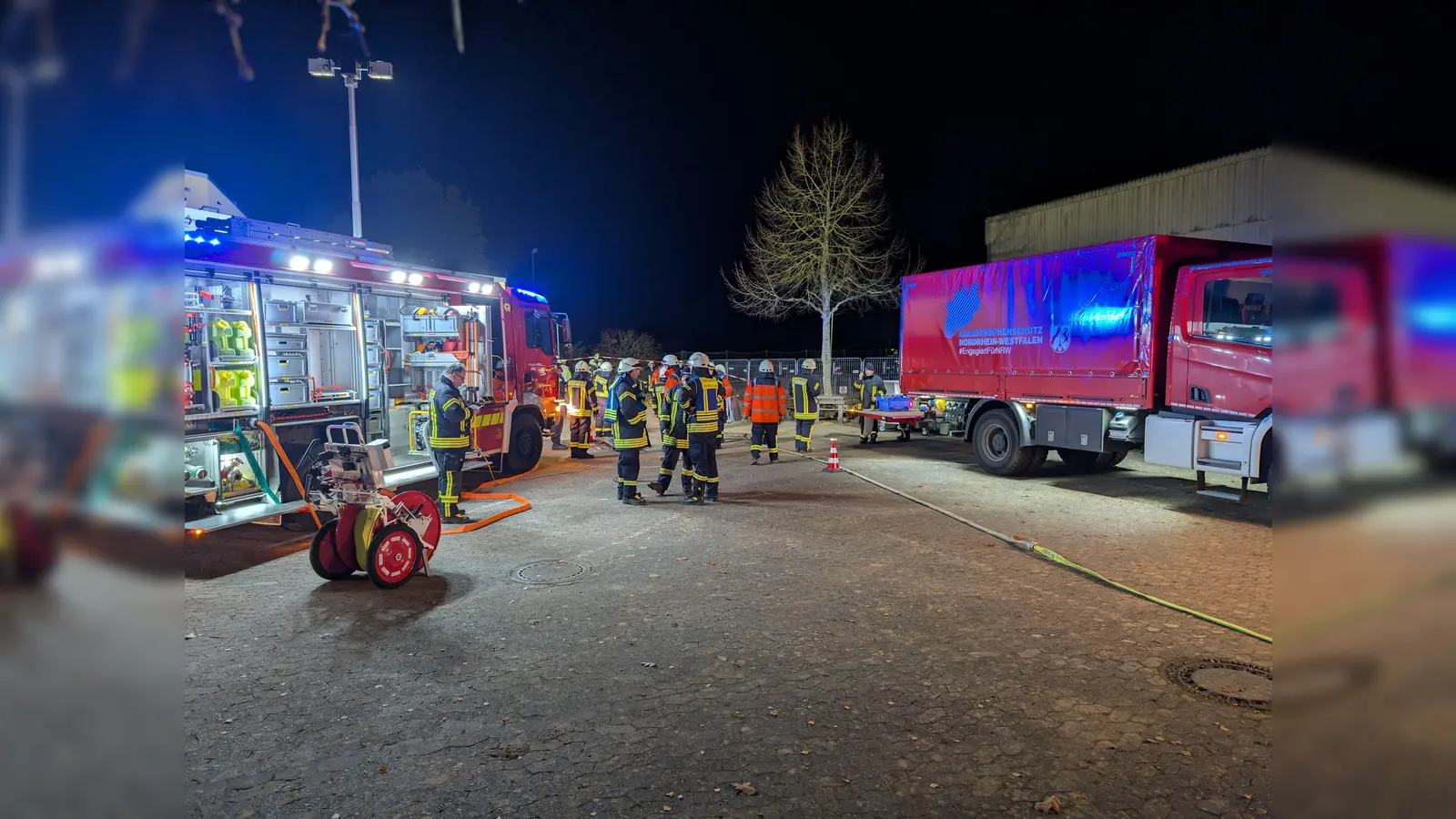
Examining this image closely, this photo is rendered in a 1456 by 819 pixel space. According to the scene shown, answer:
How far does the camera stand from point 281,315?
8.05 metres

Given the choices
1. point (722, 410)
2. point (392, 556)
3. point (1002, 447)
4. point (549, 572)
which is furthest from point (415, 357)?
point (1002, 447)

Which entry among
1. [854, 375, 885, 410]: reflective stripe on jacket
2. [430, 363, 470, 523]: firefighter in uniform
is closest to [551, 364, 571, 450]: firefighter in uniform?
[430, 363, 470, 523]: firefighter in uniform

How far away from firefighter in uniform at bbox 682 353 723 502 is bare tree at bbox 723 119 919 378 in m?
14.4

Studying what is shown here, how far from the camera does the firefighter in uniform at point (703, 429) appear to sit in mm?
9320

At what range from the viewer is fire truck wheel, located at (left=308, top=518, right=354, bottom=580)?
5.91 metres

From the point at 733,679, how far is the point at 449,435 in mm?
5275

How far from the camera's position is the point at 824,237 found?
22.6 metres

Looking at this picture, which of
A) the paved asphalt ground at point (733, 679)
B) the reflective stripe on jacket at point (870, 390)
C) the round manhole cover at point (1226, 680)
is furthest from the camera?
the reflective stripe on jacket at point (870, 390)

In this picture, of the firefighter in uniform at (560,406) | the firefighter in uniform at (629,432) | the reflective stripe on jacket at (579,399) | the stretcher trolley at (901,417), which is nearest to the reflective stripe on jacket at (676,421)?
the firefighter in uniform at (629,432)

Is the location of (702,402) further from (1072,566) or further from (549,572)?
(1072,566)

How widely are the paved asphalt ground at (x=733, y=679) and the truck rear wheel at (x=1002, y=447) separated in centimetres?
341
